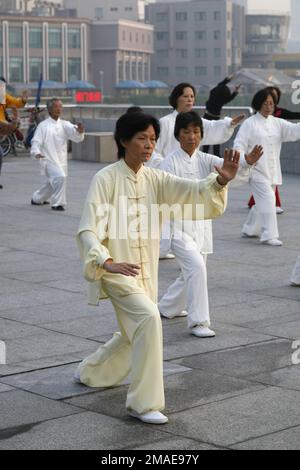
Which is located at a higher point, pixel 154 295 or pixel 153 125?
pixel 153 125

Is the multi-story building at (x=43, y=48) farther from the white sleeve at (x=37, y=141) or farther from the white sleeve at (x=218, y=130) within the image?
the white sleeve at (x=218, y=130)

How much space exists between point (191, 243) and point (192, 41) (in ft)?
480

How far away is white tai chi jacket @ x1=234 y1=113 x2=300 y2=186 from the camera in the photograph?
12523 mm

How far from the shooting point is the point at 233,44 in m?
156

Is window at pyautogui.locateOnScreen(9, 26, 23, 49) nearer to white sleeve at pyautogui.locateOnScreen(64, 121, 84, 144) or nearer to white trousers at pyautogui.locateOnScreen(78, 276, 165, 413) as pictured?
white sleeve at pyautogui.locateOnScreen(64, 121, 84, 144)

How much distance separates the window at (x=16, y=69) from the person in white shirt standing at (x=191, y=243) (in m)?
120

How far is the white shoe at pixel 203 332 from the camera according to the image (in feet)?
25.4

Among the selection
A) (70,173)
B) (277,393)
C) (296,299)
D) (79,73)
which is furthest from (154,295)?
(79,73)

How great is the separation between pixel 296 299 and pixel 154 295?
10.5 ft

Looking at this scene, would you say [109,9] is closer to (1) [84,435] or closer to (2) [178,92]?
(2) [178,92]

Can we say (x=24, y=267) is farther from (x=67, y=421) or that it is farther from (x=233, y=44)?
(x=233, y=44)

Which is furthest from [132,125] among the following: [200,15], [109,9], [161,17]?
[109,9]
